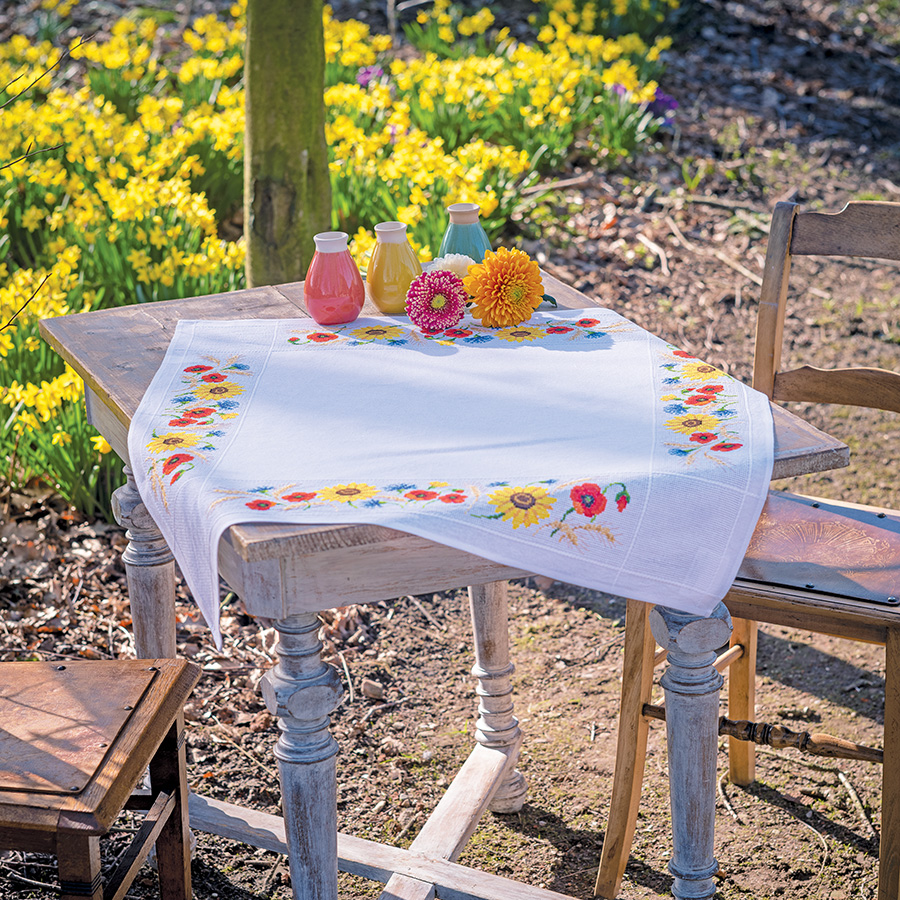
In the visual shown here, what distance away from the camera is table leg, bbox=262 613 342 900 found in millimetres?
1407

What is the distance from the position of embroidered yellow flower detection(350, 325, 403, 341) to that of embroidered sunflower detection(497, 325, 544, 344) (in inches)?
7.1

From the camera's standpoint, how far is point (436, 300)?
187 cm

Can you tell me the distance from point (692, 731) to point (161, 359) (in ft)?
3.39

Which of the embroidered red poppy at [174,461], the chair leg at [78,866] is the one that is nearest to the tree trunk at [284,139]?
the embroidered red poppy at [174,461]

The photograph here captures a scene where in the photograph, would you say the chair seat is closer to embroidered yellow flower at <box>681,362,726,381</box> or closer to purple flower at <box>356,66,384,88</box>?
embroidered yellow flower at <box>681,362,726,381</box>

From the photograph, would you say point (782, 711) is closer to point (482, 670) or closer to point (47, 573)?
point (482, 670)

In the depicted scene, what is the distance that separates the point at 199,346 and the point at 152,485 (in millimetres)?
470

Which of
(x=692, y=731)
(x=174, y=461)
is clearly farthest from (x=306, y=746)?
(x=692, y=731)

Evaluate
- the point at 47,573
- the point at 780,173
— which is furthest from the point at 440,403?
the point at 780,173

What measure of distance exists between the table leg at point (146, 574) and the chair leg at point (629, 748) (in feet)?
2.84

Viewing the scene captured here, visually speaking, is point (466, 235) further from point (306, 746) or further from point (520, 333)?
point (306, 746)

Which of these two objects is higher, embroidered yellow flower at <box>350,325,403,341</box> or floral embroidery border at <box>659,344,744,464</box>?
floral embroidery border at <box>659,344,744,464</box>

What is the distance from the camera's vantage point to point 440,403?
162cm

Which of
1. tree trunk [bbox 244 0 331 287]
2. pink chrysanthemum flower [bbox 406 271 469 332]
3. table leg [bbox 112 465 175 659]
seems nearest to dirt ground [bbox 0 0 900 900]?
table leg [bbox 112 465 175 659]
